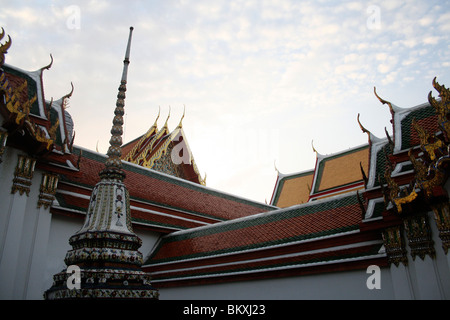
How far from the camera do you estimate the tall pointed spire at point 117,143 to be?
4.36 m

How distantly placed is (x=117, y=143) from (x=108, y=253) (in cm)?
143

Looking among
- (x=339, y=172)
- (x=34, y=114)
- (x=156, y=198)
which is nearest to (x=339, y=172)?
(x=339, y=172)

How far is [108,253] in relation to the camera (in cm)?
362

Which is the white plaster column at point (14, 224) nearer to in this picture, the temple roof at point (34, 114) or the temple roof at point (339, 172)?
the temple roof at point (34, 114)

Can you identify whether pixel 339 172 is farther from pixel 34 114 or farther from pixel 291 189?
pixel 34 114

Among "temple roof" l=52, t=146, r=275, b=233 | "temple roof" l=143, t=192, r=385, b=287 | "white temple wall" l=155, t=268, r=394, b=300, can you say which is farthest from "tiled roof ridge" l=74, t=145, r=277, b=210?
"white temple wall" l=155, t=268, r=394, b=300

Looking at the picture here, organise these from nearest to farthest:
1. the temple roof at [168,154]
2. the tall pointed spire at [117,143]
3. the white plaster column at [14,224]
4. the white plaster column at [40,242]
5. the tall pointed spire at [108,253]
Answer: the tall pointed spire at [108,253] < the tall pointed spire at [117,143] < the white plaster column at [14,224] < the white plaster column at [40,242] < the temple roof at [168,154]

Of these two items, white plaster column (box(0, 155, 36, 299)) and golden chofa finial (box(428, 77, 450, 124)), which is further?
white plaster column (box(0, 155, 36, 299))

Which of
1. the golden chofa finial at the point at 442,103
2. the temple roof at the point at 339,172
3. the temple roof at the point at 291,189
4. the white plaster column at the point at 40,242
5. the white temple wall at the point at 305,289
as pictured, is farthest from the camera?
the temple roof at the point at 291,189

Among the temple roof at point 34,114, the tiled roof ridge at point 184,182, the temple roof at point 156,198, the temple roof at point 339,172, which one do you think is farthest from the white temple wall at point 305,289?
the temple roof at point 339,172

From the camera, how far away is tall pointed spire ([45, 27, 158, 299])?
11.1 feet

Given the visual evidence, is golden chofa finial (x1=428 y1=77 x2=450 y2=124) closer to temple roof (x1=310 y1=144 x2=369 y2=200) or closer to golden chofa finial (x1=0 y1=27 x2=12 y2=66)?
golden chofa finial (x1=0 y1=27 x2=12 y2=66)
